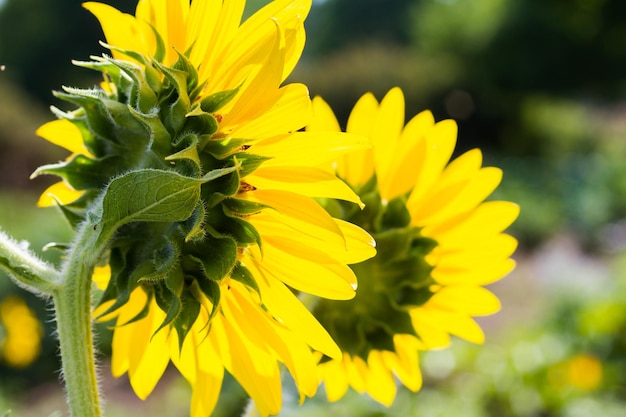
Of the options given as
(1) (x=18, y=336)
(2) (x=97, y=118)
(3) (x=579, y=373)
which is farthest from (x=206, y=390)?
(3) (x=579, y=373)

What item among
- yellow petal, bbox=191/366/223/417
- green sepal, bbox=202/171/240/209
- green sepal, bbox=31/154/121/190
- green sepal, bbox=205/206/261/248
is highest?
green sepal, bbox=202/171/240/209

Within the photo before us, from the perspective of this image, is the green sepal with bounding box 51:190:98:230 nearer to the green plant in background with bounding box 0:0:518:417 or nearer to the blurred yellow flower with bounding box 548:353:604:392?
the green plant in background with bounding box 0:0:518:417

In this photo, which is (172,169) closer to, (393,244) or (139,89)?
(139,89)

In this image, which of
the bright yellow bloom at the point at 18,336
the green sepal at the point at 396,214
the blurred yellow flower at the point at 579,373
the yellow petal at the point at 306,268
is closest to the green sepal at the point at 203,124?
the yellow petal at the point at 306,268

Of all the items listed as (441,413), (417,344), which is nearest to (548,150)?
(441,413)

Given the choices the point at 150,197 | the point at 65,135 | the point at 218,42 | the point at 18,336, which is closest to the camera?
the point at 150,197

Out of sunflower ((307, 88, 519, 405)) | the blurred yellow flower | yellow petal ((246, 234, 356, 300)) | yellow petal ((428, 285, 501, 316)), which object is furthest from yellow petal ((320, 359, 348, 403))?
the blurred yellow flower

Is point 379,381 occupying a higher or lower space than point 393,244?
lower

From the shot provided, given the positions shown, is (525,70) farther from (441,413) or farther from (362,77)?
(441,413)
